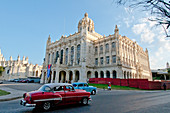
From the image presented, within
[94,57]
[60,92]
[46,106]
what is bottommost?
[46,106]

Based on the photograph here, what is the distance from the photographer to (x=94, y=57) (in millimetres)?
39719

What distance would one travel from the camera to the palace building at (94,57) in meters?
34.0

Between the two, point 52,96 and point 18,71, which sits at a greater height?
point 18,71

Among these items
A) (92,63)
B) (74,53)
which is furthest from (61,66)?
(92,63)

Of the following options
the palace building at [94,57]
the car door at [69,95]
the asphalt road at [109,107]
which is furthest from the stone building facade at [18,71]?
the car door at [69,95]

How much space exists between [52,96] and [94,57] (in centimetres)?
3414

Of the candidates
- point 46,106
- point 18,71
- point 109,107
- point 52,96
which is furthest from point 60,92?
point 18,71

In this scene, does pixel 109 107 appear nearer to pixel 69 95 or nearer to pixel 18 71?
pixel 69 95

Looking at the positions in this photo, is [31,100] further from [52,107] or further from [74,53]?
[74,53]

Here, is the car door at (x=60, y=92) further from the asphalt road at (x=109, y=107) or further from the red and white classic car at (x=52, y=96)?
the asphalt road at (x=109, y=107)

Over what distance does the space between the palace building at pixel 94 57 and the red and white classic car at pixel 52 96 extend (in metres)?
25.7

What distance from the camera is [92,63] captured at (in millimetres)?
38750

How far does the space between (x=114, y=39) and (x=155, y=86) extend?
1770 cm

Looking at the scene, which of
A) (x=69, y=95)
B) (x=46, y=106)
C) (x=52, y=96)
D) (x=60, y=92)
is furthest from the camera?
(x=69, y=95)
